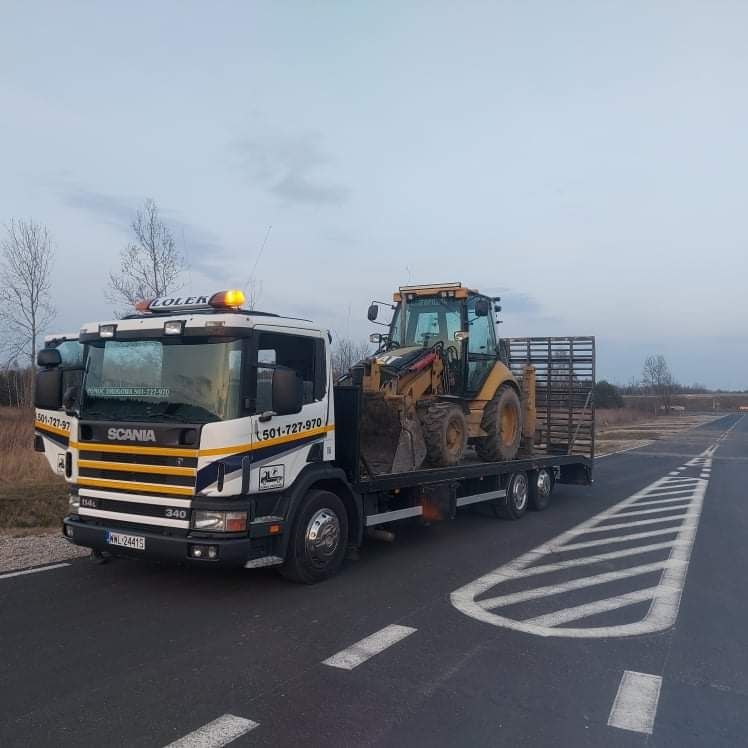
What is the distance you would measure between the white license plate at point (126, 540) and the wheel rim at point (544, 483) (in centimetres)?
799

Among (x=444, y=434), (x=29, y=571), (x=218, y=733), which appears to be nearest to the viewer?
(x=218, y=733)

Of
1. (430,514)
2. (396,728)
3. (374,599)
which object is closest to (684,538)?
(430,514)

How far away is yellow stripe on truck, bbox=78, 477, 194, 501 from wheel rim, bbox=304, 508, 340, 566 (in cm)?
135

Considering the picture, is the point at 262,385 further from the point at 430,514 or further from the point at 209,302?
the point at 430,514

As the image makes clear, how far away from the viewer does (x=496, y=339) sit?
458 inches

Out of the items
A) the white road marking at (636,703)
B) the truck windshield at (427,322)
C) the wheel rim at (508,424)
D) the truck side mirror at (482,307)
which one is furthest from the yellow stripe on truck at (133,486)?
the wheel rim at (508,424)

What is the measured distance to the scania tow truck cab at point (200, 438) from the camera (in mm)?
5742

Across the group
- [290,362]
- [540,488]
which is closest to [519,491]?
[540,488]

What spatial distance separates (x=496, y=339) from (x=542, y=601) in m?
6.00

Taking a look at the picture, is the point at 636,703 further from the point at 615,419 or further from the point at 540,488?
the point at 615,419

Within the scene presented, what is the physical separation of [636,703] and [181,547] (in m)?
3.69

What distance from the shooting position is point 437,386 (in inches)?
399

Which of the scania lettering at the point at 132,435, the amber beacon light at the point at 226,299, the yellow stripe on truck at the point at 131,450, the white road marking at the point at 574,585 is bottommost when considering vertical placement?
the white road marking at the point at 574,585

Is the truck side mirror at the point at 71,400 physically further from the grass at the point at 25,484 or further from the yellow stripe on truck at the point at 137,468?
the grass at the point at 25,484
